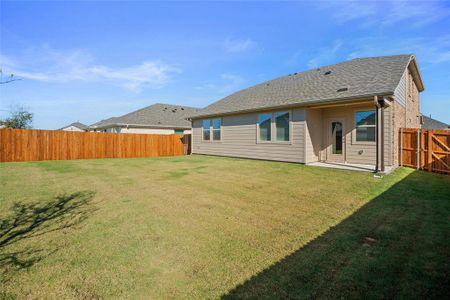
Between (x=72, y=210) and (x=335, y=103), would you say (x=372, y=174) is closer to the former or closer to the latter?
(x=335, y=103)

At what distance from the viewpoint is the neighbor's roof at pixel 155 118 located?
2205cm

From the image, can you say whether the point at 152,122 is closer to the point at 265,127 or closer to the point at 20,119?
the point at 265,127

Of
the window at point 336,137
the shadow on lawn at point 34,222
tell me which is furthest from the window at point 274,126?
the shadow on lawn at point 34,222

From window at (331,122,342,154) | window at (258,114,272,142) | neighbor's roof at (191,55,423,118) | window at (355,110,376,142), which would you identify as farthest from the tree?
window at (355,110,376,142)

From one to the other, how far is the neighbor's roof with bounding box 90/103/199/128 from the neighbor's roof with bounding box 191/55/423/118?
911 centimetres

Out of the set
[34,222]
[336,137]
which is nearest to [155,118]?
[336,137]

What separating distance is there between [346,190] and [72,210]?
6642 millimetres

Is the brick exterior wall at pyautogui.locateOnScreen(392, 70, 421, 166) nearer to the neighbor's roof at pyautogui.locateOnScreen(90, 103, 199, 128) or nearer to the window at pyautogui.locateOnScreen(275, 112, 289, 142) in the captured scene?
the window at pyautogui.locateOnScreen(275, 112, 289, 142)

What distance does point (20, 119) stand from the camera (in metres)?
35.9

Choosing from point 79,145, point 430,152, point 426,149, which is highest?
point 79,145

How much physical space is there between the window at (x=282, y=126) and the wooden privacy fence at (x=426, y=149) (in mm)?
5077

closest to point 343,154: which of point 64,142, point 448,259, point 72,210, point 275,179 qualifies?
point 275,179

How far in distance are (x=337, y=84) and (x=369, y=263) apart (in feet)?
34.0

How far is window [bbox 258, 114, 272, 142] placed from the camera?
1255 cm
